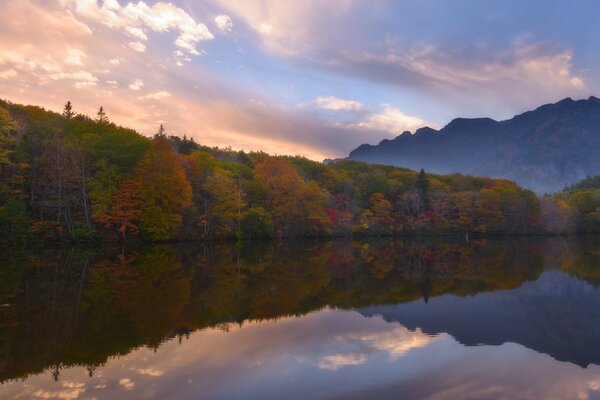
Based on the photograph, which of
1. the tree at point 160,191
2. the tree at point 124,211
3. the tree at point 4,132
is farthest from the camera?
the tree at point 160,191

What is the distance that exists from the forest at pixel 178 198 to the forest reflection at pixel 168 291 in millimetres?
9821

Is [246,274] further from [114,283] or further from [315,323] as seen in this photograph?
[315,323]

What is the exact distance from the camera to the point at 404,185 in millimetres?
97438

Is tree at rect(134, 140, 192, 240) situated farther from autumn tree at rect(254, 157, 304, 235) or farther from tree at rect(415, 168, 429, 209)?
tree at rect(415, 168, 429, 209)

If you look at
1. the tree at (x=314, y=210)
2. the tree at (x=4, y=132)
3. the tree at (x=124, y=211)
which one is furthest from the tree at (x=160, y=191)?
the tree at (x=314, y=210)

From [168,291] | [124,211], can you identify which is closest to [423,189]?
[124,211]

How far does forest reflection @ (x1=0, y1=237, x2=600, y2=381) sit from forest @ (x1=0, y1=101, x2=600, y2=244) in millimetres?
9821

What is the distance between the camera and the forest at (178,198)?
1702 inches

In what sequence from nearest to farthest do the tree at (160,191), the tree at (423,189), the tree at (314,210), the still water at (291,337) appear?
1. the still water at (291,337)
2. the tree at (160,191)
3. the tree at (314,210)
4. the tree at (423,189)

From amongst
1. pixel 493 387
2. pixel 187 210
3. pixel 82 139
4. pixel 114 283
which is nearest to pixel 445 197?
pixel 187 210

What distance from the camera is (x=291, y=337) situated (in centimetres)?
1304

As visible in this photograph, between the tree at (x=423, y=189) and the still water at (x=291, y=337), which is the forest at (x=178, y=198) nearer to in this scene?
the tree at (x=423, y=189)

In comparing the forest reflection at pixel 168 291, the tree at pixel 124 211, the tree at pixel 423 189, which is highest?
the tree at pixel 423 189

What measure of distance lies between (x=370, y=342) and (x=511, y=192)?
89.9 m
